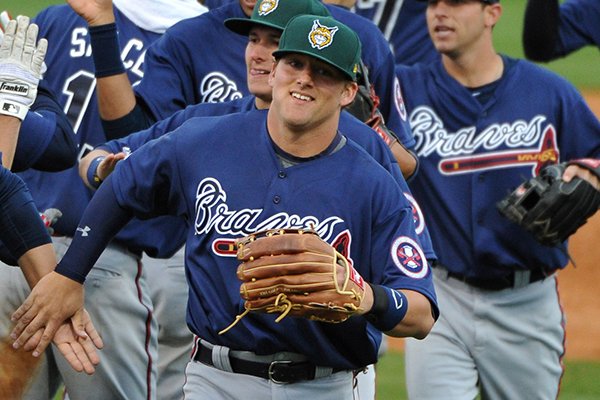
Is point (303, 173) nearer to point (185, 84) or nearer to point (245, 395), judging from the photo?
point (245, 395)

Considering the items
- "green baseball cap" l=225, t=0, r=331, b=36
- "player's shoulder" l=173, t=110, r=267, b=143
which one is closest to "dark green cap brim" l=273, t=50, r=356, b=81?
"player's shoulder" l=173, t=110, r=267, b=143

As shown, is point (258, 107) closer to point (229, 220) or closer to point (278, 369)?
point (229, 220)

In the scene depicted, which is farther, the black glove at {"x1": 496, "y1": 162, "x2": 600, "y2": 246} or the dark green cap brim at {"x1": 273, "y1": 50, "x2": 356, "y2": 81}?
the black glove at {"x1": 496, "y1": 162, "x2": 600, "y2": 246}

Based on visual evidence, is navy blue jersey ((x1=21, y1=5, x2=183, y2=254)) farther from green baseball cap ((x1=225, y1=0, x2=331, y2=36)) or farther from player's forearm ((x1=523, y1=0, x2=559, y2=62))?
player's forearm ((x1=523, y1=0, x2=559, y2=62))

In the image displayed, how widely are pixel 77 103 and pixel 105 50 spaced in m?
0.43

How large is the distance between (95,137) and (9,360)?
3.45 ft

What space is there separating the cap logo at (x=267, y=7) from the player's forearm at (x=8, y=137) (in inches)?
37.0

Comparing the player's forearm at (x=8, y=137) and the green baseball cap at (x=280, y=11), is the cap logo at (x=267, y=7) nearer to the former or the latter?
the green baseball cap at (x=280, y=11)

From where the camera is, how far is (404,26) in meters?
7.35

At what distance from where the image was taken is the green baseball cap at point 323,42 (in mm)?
4465

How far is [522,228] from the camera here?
6254mm

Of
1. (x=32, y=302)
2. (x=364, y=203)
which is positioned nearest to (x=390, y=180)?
(x=364, y=203)

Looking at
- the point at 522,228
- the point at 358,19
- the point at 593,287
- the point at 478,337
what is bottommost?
the point at 593,287

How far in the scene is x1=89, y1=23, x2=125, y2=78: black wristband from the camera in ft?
18.3
